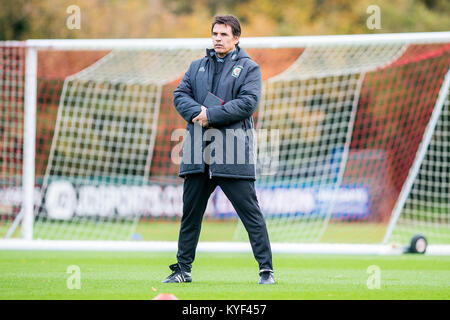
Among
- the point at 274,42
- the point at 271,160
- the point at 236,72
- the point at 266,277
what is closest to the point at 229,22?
the point at 236,72

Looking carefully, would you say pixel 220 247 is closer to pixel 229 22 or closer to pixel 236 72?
pixel 236 72

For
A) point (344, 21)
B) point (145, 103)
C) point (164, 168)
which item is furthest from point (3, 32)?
point (344, 21)

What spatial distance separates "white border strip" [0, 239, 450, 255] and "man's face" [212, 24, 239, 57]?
13.5 ft

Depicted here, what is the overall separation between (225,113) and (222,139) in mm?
226

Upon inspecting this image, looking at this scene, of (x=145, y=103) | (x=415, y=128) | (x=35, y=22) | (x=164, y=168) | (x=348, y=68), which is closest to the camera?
(x=348, y=68)

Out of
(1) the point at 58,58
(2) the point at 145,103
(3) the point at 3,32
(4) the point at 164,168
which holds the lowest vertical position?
(4) the point at 164,168

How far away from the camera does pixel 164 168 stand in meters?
19.7

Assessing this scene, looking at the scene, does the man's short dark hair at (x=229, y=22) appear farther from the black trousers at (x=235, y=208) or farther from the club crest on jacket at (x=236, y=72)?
the black trousers at (x=235, y=208)

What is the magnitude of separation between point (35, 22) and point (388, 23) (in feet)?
45.5

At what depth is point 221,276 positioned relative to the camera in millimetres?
6238

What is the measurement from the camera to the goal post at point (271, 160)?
31.4ft

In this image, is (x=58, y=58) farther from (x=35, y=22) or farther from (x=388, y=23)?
(x=388, y=23)

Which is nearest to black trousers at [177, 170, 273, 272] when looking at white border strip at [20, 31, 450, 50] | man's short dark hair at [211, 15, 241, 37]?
man's short dark hair at [211, 15, 241, 37]

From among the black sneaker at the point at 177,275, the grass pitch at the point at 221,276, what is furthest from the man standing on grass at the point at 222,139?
Result: the grass pitch at the point at 221,276
